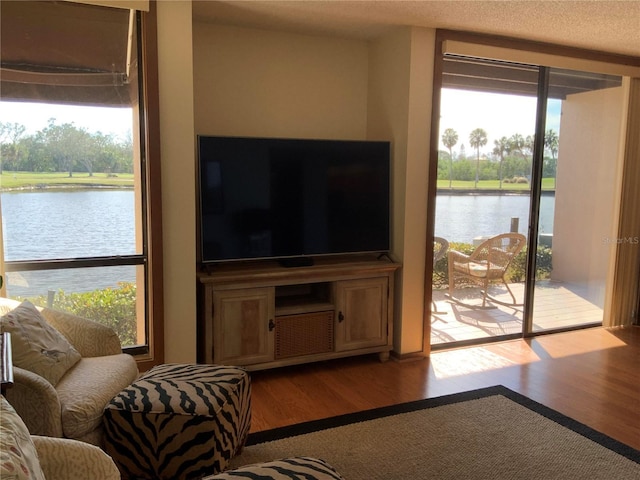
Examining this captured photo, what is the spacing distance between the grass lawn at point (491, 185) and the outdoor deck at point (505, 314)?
83 cm

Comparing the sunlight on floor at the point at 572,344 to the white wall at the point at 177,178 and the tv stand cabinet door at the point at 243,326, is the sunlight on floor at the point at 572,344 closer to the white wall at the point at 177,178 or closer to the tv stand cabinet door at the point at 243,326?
the tv stand cabinet door at the point at 243,326

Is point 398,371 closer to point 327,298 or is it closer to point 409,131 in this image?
point 327,298

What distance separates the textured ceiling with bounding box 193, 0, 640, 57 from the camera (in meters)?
3.25

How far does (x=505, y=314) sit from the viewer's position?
459cm

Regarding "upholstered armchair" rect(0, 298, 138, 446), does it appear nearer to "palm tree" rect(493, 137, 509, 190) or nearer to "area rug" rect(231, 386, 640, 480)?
"area rug" rect(231, 386, 640, 480)

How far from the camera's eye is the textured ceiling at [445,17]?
3.25m

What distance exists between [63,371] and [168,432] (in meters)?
0.59

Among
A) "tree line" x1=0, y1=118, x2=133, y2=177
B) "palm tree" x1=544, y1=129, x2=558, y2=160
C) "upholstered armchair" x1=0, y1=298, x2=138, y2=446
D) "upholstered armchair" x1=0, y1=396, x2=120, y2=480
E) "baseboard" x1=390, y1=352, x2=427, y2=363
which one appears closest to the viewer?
"upholstered armchair" x1=0, y1=396, x2=120, y2=480

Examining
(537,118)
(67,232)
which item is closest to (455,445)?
(67,232)

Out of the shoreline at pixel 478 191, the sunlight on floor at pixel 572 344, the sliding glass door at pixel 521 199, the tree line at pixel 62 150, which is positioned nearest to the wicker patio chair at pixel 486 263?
the sliding glass door at pixel 521 199

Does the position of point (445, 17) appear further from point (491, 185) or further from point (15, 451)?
point (15, 451)

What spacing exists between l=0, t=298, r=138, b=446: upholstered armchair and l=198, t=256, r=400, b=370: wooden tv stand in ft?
2.60

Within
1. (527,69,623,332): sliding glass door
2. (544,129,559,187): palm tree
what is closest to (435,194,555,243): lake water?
(527,69,623,332): sliding glass door

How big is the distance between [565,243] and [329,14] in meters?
2.91
